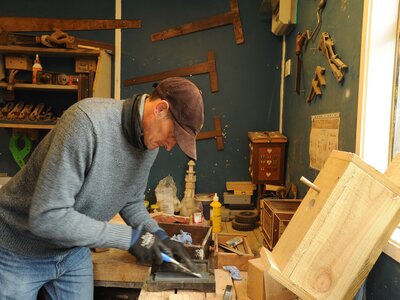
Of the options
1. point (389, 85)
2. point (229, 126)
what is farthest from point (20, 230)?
point (229, 126)

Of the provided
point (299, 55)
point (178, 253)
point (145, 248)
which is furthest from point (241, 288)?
point (299, 55)

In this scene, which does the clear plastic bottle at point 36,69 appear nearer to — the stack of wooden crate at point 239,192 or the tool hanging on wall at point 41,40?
the tool hanging on wall at point 41,40

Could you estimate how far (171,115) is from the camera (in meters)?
1.09

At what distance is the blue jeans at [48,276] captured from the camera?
1.25 metres

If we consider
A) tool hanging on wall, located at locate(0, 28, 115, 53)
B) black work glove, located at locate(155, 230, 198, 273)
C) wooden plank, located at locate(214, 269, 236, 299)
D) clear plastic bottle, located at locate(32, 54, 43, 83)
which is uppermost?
tool hanging on wall, located at locate(0, 28, 115, 53)

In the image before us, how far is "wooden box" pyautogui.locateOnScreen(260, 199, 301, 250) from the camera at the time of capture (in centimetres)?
159

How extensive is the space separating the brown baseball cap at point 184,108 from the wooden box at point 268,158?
56.1 inches

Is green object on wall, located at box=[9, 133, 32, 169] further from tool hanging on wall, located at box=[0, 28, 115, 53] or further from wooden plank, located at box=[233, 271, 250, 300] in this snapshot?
wooden plank, located at box=[233, 271, 250, 300]

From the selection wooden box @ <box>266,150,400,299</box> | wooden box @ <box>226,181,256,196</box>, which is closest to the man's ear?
wooden box @ <box>266,150,400,299</box>

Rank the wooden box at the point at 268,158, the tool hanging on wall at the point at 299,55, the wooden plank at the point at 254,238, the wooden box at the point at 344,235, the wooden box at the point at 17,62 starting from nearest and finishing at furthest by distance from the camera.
Result: the wooden box at the point at 344,235
the wooden plank at the point at 254,238
the tool hanging on wall at the point at 299,55
the wooden box at the point at 268,158
the wooden box at the point at 17,62

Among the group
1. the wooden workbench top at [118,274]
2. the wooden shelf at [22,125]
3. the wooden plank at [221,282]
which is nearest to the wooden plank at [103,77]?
the wooden shelf at [22,125]

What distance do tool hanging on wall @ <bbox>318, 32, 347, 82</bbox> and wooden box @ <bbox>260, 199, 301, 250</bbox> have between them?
0.67 metres

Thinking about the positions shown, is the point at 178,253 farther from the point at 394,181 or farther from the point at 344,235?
the point at 394,181

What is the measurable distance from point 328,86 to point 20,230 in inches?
58.7
